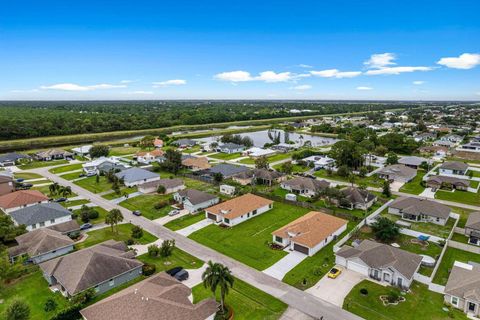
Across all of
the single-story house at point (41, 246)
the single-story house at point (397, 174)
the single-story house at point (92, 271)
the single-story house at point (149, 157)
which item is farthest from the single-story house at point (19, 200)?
the single-story house at point (397, 174)

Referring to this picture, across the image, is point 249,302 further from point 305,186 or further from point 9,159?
point 9,159

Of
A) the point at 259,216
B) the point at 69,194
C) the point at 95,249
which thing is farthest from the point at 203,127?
the point at 95,249

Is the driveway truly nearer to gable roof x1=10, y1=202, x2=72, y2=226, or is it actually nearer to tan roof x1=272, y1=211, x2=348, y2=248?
tan roof x1=272, y1=211, x2=348, y2=248

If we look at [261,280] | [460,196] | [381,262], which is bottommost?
[261,280]

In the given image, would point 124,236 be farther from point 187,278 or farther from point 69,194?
point 69,194

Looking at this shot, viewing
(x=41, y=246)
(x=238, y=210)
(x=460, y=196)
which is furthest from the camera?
(x=460, y=196)

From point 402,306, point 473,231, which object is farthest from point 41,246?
point 473,231

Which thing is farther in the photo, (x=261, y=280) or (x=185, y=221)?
(x=185, y=221)
